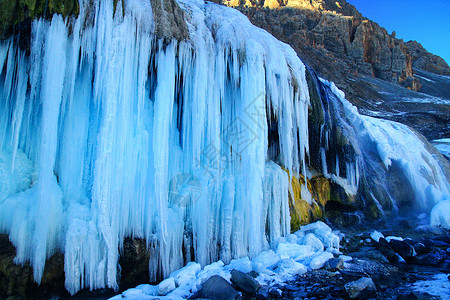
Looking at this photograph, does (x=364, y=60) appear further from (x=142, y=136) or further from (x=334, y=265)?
(x=142, y=136)

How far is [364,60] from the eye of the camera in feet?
104

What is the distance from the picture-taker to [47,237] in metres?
4.42

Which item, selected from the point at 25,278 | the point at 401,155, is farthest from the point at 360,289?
the point at 401,155

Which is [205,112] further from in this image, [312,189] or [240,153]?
[312,189]

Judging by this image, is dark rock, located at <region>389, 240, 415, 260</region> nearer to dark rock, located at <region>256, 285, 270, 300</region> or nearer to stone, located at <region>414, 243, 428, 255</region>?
stone, located at <region>414, 243, 428, 255</region>

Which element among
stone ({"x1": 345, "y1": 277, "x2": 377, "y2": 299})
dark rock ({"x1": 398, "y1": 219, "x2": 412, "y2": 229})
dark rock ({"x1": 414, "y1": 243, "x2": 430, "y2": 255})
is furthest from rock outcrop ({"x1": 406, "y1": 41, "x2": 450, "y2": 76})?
stone ({"x1": 345, "y1": 277, "x2": 377, "y2": 299})

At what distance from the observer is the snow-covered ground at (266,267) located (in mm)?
4488

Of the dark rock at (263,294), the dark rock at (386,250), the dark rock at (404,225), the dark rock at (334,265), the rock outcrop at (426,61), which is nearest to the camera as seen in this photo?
the dark rock at (263,294)

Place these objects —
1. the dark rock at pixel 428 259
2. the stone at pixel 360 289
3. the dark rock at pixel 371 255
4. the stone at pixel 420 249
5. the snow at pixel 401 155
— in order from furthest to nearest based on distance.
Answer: the snow at pixel 401 155
the stone at pixel 420 249
the dark rock at pixel 371 255
the dark rock at pixel 428 259
the stone at pixel 360 289

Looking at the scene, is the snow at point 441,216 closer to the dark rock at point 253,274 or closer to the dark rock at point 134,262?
the dark rock at point 253,274

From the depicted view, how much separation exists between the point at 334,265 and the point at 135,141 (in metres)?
4.29

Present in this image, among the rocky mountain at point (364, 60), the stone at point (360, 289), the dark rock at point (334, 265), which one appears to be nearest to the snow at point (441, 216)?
the dark rock at point (334, 265)

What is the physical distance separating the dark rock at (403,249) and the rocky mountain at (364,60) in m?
14.8

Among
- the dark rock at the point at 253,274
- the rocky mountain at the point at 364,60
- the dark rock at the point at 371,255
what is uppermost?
the rocky mountain at the point at 364,60
